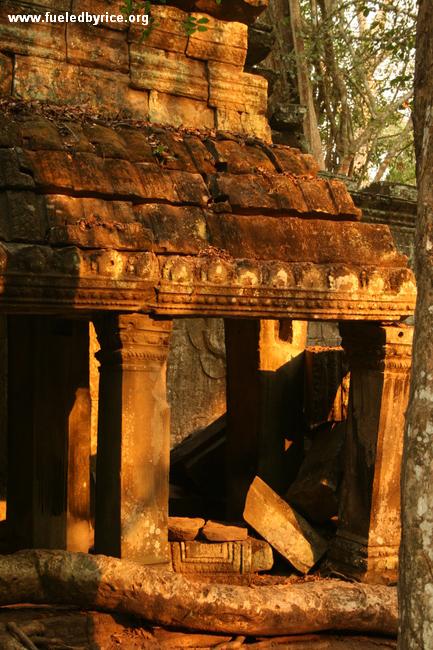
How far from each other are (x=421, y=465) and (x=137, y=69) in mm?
6000

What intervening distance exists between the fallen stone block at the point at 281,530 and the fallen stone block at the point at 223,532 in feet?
0.36

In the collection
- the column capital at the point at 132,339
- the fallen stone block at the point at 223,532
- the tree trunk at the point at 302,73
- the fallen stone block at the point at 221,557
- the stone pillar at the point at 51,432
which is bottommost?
the fallen stone block at the point at 221,557

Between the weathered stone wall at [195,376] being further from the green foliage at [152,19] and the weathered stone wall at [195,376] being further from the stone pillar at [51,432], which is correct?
the green foliage at [152,19]

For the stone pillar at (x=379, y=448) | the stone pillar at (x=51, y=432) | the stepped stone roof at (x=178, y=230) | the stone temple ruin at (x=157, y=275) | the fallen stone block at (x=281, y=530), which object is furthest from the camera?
the stone pillar at (x=51, y=432)

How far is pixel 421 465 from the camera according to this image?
10.2 feet

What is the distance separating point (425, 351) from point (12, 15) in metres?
5.85

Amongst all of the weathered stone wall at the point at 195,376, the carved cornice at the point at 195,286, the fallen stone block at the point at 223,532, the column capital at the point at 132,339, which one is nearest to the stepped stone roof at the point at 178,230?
the carved cornice at the point at 195,286

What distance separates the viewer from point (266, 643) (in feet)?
20.5

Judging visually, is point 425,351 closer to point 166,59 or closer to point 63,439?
point 63,439

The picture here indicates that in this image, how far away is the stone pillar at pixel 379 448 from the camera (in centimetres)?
721

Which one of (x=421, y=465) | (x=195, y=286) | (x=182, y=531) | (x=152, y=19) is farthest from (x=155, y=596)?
(x=152, y=19)

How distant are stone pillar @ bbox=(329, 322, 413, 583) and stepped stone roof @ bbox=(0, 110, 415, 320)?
0.27m

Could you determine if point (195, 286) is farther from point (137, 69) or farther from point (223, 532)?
point (137, 69)

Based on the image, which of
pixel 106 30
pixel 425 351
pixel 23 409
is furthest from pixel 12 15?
pixel 425 351
